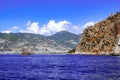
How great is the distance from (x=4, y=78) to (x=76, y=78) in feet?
53.9

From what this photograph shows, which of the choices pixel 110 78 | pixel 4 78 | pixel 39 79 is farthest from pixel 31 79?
pixel 110 78

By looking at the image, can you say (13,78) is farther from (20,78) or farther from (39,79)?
(39,79)

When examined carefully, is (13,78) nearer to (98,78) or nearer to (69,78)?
(69,78)

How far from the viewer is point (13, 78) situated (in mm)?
73562

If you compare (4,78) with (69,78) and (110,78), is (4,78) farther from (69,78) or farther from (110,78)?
(110,78)

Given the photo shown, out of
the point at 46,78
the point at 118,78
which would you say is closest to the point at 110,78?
the point at 118,78

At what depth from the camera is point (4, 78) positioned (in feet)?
241

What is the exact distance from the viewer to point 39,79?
7150 centimetres

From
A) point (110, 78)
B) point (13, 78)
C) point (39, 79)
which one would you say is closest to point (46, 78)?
point (39, 79)

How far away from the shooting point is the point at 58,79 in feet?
235

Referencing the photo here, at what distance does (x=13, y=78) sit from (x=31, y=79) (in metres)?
4.90

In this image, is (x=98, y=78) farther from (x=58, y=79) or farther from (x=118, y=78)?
(x=58, y=79)

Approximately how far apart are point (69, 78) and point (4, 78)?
14847mm

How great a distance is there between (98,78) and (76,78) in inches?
197
